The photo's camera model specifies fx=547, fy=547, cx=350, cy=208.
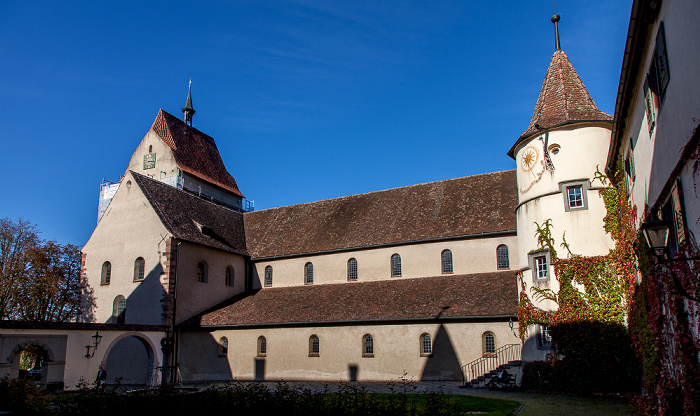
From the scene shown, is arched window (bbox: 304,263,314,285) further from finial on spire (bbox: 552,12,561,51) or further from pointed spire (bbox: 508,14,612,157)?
finial on spire (bbox: 552,12,561,51)

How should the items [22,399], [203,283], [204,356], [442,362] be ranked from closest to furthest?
[22,399], [442,362], [204,356], [203,283]

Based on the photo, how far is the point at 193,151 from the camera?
4750 centimetres

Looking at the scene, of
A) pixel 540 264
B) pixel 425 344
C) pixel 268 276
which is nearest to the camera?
pixel 540 264

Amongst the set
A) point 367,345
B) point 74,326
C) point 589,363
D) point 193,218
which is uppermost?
point 193,218

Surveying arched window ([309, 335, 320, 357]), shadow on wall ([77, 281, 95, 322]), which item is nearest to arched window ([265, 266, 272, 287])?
arched window ([309, 335, 320, 357])

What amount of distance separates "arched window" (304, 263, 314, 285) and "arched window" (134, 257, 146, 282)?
9358 mm

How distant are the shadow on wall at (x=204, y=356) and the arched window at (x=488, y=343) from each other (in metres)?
13.7

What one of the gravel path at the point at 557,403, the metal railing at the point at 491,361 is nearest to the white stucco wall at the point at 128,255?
the gravel path at the point at 557,403

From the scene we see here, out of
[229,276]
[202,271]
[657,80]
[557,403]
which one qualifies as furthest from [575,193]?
[229,276]

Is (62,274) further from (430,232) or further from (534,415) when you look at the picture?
(534,415)

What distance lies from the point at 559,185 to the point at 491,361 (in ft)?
27.3

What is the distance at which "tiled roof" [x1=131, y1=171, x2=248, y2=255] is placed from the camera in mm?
31750

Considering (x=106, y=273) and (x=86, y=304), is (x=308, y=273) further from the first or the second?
(x=86, y=304)

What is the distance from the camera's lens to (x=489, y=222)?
29.0 m
